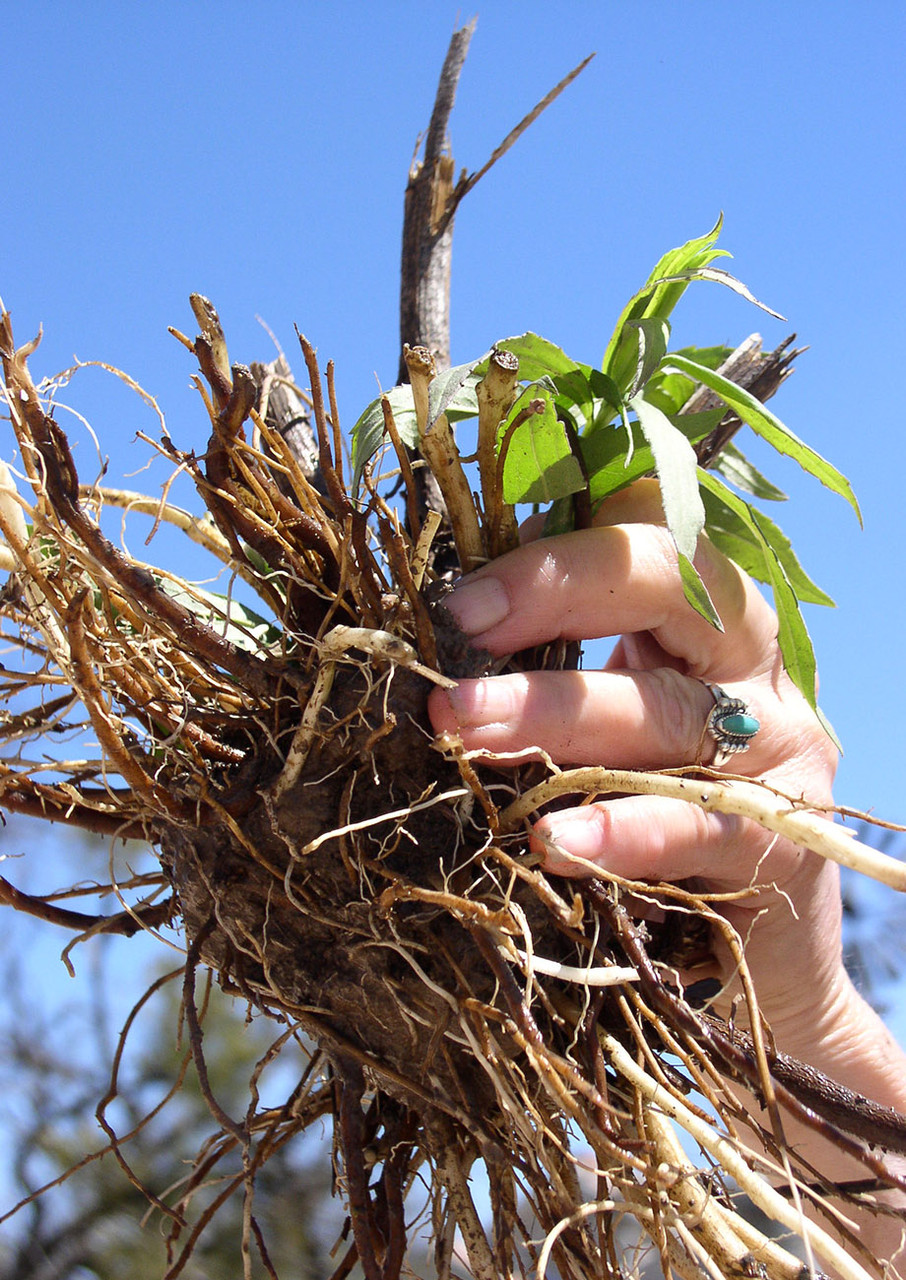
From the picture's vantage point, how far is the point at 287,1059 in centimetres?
236

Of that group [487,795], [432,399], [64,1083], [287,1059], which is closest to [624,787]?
[487,795]

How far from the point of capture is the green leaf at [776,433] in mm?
804

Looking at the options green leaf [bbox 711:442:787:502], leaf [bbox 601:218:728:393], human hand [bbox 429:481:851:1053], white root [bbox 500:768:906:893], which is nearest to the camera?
white root [bbox 500:768:906:893]

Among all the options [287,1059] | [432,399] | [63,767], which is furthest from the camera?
[287,1059]

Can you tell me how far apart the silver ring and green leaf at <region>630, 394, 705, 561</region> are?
0.19m

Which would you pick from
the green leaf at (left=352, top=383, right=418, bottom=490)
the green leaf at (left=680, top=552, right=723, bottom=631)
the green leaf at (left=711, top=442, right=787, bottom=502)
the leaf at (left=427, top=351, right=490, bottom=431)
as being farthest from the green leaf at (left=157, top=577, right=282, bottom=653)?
the green leaf at (left=711, top=442, right=787, bottom=502)

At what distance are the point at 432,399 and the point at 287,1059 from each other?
6.92 feet

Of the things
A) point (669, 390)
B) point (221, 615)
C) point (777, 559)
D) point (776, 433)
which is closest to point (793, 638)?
point (777, 559)

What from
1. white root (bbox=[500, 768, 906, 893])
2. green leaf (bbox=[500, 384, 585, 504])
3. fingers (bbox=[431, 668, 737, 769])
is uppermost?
green leaf (bbox=[500, 384, 585, 504])

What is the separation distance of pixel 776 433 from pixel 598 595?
0.71 ft

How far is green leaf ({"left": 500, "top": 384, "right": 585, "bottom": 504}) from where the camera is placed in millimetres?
761

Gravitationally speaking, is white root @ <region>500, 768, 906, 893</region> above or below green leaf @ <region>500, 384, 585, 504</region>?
below

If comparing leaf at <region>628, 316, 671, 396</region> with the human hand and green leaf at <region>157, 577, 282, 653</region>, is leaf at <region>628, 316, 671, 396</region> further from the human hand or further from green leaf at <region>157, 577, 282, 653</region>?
green leaf at <region>157, 577, 282, 653</region>

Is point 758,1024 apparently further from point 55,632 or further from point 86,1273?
point 86,1273
